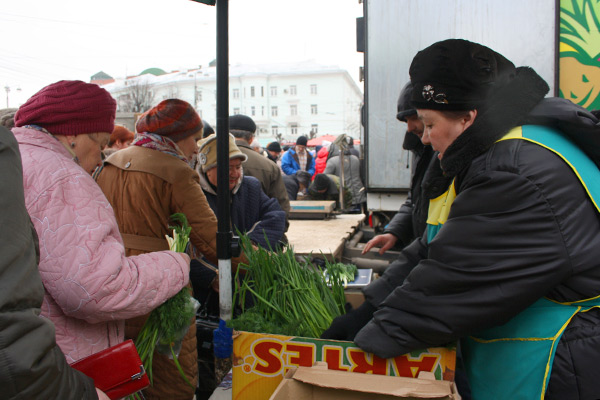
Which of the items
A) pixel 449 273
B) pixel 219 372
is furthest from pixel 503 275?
pixel 219 372

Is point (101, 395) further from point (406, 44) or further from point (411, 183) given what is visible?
point (406, 44)

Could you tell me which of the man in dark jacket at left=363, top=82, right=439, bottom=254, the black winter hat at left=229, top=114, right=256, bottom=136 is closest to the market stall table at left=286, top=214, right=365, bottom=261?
the man in dark jacket at left=363, top=82, right=439, bottom=254

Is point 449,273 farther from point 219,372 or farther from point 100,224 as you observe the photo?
point 219,372

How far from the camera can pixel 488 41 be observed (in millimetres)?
3812

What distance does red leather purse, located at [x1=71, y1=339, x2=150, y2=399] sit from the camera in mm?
1369

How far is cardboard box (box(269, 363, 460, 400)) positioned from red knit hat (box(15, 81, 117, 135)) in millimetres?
1109

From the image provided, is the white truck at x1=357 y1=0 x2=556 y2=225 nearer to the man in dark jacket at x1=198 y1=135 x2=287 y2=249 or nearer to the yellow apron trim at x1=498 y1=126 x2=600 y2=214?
the man in dark jacket at x1=198 y1=135 x2=287 y2=249

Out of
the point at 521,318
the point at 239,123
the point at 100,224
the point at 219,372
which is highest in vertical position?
the point at 239,123

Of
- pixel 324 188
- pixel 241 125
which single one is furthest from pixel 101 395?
pixel 324 188

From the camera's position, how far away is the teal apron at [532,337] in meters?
1.29

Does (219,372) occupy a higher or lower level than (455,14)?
lower

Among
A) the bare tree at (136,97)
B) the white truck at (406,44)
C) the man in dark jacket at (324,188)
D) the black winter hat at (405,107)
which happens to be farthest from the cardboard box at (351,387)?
the bare tree at (136,97)

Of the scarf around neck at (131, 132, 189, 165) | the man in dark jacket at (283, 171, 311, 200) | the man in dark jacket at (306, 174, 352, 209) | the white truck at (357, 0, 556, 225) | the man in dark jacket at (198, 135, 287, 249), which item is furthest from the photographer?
the man in dark jacket at (306, 174, 352, 209)

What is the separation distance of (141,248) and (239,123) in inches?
93.7
